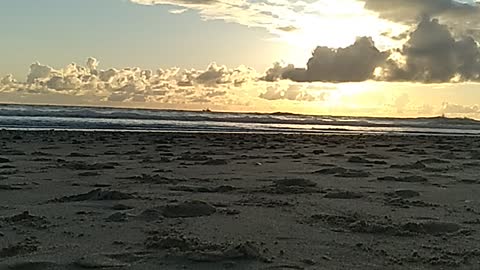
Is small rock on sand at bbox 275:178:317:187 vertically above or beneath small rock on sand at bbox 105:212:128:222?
above

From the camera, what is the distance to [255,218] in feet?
22.9

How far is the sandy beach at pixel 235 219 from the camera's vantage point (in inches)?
202

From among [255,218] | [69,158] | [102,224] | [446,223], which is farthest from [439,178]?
[69,158]

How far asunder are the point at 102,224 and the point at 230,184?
Result: 385cm

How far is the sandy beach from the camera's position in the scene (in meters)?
5.14

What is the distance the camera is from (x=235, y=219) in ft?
22.6

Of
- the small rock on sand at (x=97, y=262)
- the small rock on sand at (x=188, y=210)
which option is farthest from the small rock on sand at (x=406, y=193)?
the small rock on sand at (x=97, y=262)

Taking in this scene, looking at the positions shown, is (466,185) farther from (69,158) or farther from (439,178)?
(69,158)

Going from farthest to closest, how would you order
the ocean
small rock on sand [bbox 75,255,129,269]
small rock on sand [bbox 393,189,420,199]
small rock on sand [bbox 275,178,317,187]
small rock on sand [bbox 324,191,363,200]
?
the ocean, small rock on sand [bbox 275,178,317,187], small rock on sand [bbox 393,189,420,199], small rock on sand [bbox 324,191,363,200], small rock on sand [bbox 75,255,129,269]

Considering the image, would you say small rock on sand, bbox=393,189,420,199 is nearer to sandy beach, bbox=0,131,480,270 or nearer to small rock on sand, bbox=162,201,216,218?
sandy beach, bbox=0,131,480,270

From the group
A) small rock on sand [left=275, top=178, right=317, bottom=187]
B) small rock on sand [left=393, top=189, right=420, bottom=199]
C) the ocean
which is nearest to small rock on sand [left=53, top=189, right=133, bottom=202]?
small rock on sand [left=275, top=178, right=317, bottom=187]

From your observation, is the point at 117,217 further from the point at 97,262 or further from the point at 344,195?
the point at 344,195

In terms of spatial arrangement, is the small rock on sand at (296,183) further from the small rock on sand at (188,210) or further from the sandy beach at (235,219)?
the small rock on sand at (188,210)

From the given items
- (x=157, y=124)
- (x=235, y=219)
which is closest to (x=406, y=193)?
(x=235, y=219)
